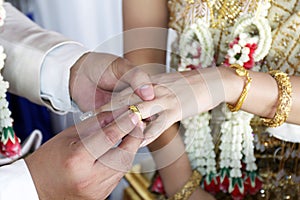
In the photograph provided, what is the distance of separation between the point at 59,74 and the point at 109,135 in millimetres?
301

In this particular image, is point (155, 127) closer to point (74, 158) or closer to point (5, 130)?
point (74, 158)

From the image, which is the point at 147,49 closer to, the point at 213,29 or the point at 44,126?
the point at 213,29

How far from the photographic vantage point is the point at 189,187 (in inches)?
34.6

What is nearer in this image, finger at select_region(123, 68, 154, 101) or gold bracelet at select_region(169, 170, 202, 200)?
finger at select_region(123, 68, 154, 101)

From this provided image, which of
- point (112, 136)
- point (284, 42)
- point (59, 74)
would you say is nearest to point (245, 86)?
point (284, 42)

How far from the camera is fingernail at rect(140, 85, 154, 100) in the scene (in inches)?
26.1

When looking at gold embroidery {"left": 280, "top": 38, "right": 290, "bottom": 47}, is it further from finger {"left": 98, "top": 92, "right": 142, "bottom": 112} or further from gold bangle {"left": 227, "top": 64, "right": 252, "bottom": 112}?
finger {"left": 98, "top": 92, "right": 142, "bottom": 112}

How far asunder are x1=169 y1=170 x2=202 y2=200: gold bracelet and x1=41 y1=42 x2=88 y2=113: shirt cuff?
266 millimetres

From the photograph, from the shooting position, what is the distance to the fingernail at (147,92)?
664 millimetres

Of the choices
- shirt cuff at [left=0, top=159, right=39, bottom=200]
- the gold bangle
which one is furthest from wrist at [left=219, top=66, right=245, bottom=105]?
shirt cuff at [left=0, top=159, right=39, bottom=200]

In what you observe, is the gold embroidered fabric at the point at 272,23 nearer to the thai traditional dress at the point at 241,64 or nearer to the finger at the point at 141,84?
the thai traditional dress at the point at 241,64

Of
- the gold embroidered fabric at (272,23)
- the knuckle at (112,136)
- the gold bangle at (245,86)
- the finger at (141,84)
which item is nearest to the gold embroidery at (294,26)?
the gold embroidered fabric at (272,23)

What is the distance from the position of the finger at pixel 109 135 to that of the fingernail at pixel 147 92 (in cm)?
6

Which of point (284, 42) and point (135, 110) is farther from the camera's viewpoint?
point (284, 42)
